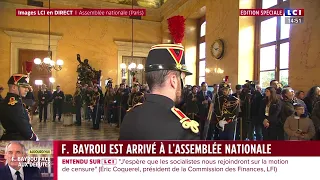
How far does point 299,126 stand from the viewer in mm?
3881

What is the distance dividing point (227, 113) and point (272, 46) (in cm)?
363

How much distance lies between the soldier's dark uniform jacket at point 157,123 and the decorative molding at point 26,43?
40.6ft

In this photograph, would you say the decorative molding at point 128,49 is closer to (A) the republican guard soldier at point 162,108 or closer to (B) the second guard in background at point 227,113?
(B) the second guard in background at point 227,113

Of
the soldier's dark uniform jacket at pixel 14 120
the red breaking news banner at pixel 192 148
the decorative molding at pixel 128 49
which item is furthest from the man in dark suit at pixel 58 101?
the red breaking news banner at pixel 192 148

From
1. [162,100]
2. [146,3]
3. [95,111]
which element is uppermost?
[146,3]

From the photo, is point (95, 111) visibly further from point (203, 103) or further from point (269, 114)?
point (269, 114)

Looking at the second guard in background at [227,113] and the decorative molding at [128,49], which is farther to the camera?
the decorative molding at [128,49]

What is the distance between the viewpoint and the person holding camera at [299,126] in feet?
12.4

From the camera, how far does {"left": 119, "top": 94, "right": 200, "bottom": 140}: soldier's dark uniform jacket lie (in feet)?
3.88

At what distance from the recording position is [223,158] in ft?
4.00

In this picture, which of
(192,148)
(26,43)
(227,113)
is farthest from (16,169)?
(26,43)

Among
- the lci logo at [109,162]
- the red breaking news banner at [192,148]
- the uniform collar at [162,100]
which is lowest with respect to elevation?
the lci logo at [109,162]

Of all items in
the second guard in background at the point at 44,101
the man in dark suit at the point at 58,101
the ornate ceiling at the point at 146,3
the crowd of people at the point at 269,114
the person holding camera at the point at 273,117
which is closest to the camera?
the crowd of people at the point at 269,114

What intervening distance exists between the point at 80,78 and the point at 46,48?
2.30 meters
